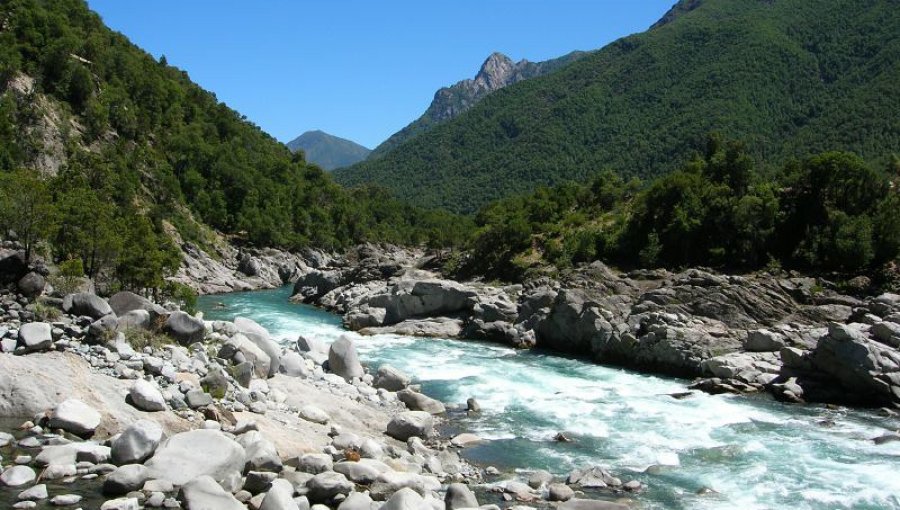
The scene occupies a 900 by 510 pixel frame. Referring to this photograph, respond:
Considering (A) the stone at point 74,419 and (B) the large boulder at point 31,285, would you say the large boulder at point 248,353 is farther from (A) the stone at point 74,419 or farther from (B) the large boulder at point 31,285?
(A) the stone at point 74,419

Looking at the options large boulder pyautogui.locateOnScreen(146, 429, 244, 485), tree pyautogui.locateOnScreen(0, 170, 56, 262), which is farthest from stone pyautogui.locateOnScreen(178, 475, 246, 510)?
tree pyautogui.locateOnScreen(0, 170, 56, 262)

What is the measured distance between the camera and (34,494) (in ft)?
36.2

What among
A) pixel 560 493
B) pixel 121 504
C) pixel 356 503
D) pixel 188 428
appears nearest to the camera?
pixel 121 504

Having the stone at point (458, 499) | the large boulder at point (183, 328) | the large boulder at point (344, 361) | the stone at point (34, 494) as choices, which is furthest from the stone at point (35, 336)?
the large boulder at point (344, 361)

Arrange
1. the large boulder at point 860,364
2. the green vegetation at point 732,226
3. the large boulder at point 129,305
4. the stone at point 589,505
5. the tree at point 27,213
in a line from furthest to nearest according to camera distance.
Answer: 1. the green vegetation at point 732,226
2. the tree at point 27,213
3. the large boulder at point 860,364
4. the large boulder at point 129,305
5. the stone at point 589,505

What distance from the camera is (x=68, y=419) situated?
13539 millimetres

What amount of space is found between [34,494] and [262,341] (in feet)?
38.2

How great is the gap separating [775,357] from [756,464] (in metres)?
13.6

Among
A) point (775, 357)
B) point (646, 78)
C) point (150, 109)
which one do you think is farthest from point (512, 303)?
point (646, 78)

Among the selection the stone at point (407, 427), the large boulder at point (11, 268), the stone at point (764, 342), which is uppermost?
the large boulder at point (11, 268)

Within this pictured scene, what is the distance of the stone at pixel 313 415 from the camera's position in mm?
18547

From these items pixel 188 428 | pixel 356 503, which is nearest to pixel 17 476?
pixel 188 428

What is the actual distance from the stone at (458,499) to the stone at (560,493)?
7.54 feet

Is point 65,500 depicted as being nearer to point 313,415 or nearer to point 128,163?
point 313,415
